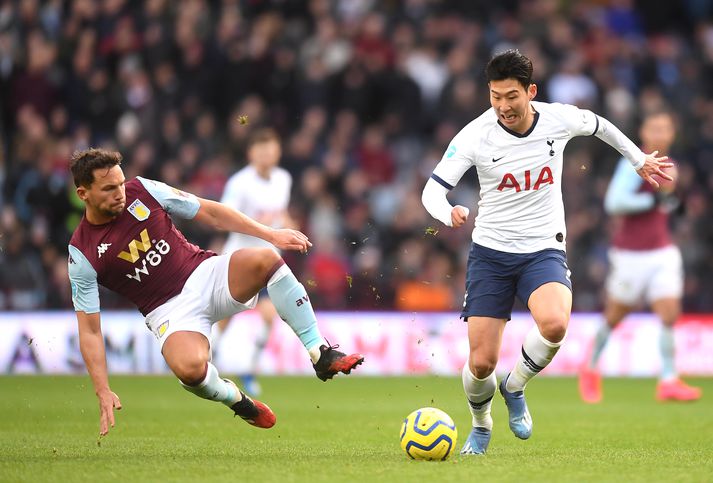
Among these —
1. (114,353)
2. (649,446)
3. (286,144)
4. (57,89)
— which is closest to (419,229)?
(286,144)

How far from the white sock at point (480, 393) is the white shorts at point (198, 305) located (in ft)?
5.29

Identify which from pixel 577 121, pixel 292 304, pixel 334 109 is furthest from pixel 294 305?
pixel 334 109

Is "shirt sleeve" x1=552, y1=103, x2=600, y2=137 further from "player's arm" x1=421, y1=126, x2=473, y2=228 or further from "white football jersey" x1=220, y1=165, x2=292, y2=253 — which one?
"white football jersey" x1=220, y1=165, x2=292, y2=253

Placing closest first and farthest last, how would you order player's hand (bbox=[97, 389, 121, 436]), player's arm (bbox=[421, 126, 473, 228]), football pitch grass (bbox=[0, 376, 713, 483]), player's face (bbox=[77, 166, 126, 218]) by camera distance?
football pitch grass (bbox=[0, 376, 713, 483]) → player's hand (bbox=[97, 389, 121, 436]) → player's face (bbox=[77, 166, 126, 218]) → player's arm (bbox=[421, 126, 473, 228])

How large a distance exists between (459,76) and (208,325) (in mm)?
10482

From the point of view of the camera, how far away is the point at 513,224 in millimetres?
8180

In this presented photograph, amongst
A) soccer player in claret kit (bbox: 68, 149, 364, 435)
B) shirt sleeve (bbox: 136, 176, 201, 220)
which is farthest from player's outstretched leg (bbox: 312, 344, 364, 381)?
shirt sleeve (bbox: 136, 176, 201, 220)

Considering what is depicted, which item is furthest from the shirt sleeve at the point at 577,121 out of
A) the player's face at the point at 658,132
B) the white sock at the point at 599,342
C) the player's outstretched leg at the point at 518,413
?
the white sock at the point at 599,342

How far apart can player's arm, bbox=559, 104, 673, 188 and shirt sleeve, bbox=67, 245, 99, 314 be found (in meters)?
3.39

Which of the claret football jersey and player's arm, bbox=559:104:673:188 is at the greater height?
player's arm, bbox=559:104:673:188

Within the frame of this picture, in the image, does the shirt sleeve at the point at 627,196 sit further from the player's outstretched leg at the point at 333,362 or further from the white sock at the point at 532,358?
the player's outstretched leg at the point at 333,362

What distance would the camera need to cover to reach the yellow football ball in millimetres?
7527

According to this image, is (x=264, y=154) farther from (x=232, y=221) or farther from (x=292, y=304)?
(x=292, y=304)

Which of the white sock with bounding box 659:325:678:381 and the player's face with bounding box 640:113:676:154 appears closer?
the player's face with bounding box 640:113:676:154
